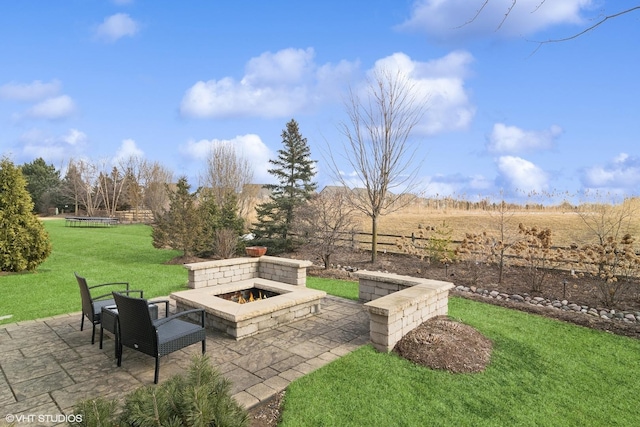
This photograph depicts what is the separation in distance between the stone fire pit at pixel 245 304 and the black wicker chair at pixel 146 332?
0.83 metres

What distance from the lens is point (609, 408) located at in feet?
11.0

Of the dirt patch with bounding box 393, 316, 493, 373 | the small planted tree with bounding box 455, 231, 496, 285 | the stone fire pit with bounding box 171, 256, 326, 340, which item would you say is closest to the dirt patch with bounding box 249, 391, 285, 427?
the stone fire pit with bounding box 171, 256, 326, 340

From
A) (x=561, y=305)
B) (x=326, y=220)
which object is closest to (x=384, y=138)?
(x=326, y=220)

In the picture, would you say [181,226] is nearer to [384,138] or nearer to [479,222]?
[384,138]

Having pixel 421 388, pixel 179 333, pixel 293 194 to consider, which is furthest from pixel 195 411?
pixel 293 194

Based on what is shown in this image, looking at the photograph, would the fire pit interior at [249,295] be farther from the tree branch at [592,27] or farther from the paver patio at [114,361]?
the tree branch at [592,27]

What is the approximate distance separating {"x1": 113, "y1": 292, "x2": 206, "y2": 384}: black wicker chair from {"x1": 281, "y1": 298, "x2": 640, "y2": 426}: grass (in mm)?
1261

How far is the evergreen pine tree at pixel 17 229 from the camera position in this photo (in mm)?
9188

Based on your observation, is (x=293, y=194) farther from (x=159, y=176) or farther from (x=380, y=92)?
(x=159, y=176)

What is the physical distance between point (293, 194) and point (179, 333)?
11478 millimetres

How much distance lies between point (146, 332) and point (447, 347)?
11.0 feet

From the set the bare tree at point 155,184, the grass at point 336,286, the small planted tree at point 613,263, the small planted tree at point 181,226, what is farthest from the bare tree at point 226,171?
the small planted tree at point 613,263

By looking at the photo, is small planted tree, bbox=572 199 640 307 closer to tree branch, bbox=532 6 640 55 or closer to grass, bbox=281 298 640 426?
grass, bbox=281 298 640 426

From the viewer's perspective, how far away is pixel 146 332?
3.49 m
